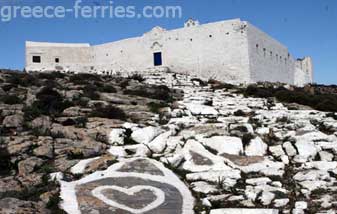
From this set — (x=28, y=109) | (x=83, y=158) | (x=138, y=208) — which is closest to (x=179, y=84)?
(x=28, y=109)

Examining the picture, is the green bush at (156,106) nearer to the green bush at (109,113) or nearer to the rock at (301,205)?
the green bush at (109,113)

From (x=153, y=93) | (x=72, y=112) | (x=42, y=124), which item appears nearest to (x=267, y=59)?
(x=153, y=93)

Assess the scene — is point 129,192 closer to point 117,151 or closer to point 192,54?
point 117,151

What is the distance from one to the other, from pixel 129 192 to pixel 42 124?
24.0ft

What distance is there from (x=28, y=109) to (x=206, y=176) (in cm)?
1032

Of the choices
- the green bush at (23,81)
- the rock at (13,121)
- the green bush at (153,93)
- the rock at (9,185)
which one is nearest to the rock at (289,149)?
the rock at (9,185)

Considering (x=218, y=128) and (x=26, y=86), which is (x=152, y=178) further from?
(x=26, y=86)

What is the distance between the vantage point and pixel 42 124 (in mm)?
17922

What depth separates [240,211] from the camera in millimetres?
10648

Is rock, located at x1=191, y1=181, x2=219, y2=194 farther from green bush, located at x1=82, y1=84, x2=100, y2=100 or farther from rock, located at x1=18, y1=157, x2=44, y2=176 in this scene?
green bush, located at x1=82, y1=84, x2=100, y2=100

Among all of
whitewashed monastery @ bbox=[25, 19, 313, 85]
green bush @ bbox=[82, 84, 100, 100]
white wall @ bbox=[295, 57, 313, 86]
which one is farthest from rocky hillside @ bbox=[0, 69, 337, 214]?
white wall @ bbox=[295, 57, 313, 86]

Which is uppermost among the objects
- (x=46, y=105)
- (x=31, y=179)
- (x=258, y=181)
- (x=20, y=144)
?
(x=46, y=105)

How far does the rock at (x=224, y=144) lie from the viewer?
49.8 ft

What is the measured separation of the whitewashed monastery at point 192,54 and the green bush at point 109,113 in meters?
21.2
